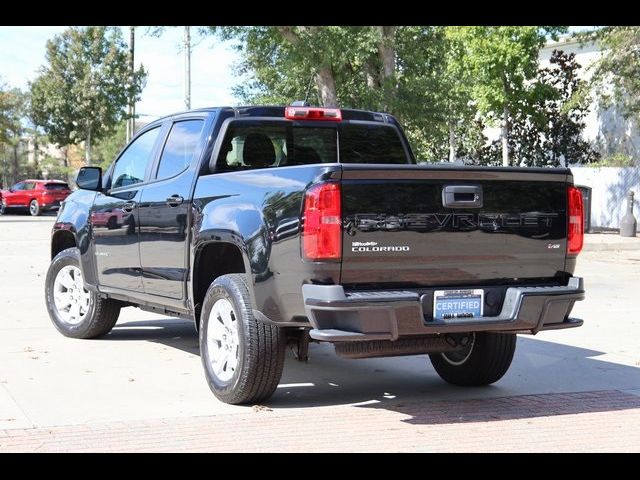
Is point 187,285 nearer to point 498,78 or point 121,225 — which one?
point 121,225

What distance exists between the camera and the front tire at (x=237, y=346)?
20.9 feet

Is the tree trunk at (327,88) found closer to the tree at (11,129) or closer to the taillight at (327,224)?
the taillight at (327,224)

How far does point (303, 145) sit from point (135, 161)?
1665 millimetres

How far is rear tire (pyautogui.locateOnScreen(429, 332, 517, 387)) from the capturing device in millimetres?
7371

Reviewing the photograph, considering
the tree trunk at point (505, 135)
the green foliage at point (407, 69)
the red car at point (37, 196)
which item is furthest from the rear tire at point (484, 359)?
the red car at point (37, 196)

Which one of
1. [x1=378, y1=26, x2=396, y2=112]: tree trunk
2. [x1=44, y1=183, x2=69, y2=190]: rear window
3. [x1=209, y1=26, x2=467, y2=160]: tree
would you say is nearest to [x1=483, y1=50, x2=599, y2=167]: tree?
[x1=209, y1=26, x2=467, y2=160]: tree

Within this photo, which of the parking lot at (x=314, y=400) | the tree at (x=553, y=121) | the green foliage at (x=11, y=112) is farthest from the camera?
the green foliage at (x=11, y=112)

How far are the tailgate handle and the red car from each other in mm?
36994

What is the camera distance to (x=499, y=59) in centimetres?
3653

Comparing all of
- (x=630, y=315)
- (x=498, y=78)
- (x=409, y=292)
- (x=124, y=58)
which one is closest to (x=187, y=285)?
(x=409, y=292)

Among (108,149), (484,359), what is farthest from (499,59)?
(108,149)

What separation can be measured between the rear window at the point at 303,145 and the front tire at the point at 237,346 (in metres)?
1.14

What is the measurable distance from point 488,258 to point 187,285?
7.42ft

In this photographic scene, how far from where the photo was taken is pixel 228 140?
7473 millimetres
